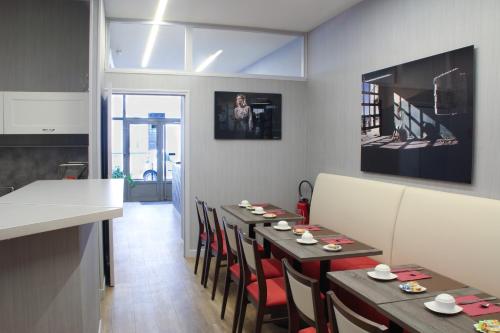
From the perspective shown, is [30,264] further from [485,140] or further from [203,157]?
[203,157]

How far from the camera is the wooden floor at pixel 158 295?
3.73 meters

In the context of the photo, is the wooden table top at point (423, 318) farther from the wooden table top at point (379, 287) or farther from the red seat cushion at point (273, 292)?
the red seat cushion at point (273, 292)

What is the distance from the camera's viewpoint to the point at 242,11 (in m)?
5.21

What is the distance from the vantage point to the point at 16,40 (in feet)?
15.6

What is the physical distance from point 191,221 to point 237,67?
2.33 metres

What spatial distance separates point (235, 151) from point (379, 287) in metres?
3.83

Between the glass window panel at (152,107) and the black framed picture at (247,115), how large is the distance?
17.3 ft

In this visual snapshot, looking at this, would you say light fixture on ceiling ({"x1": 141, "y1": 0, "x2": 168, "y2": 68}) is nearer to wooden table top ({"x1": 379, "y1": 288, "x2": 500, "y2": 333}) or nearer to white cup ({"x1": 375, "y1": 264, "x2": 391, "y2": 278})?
white cup ({"x1": 375, "y1": 264, "x2": 391, "y2": 278})

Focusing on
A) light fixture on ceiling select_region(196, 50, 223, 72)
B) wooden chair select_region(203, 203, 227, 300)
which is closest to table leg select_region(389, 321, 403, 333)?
wooden chair select_region(203, 203, 227, 300)

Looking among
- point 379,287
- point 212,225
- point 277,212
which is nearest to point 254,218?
point 277,212

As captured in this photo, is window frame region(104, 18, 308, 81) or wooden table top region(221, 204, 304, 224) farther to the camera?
window frame region(104, 18, 308, 81)

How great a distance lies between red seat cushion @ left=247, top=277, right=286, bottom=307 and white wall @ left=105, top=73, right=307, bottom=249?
2.67 metres

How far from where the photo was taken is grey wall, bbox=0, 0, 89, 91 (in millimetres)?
4754

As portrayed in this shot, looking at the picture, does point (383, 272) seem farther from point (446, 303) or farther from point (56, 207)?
point (56, 207)
